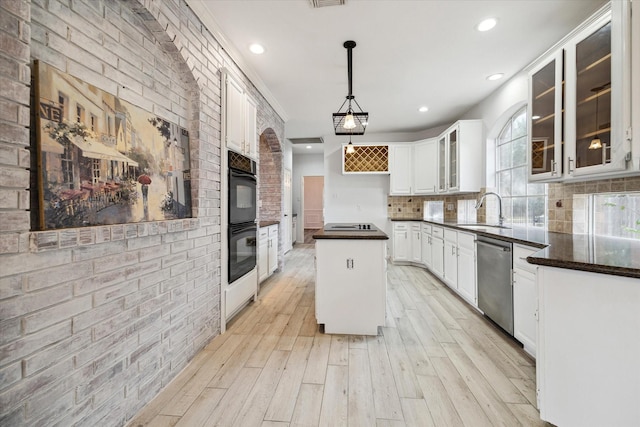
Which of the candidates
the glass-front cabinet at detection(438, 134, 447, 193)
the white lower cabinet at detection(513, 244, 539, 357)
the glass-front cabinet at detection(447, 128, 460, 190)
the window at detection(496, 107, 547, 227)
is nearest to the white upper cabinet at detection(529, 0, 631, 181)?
the white lower cabinet at detection(513, 244, 539, 357)

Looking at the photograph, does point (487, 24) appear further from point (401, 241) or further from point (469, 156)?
point (401, 241)

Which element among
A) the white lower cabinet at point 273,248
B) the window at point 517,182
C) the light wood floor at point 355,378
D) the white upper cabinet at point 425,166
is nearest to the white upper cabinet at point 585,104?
the window at point 517,182

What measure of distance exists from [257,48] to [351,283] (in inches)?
96.8

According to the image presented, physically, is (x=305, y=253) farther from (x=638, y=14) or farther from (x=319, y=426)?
(x=638, y=14)

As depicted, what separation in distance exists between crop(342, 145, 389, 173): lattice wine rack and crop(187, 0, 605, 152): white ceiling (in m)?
1.43

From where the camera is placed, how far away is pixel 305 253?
256 inches

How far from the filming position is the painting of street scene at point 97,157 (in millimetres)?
1094

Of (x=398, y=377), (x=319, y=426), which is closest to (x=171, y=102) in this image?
(x=319, y=426)

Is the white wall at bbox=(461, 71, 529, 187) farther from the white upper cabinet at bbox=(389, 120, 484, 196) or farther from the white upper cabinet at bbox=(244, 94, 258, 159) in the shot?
the white upper cabinet at bbox=(244, 94, 258, 159)

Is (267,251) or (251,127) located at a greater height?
(251,127)

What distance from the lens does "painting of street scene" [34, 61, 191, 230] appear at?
1.09m

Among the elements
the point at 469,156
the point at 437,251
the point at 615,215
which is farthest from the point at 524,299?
the point at 469,156

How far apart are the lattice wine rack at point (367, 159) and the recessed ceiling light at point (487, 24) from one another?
3.03m

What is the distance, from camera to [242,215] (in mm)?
2932
